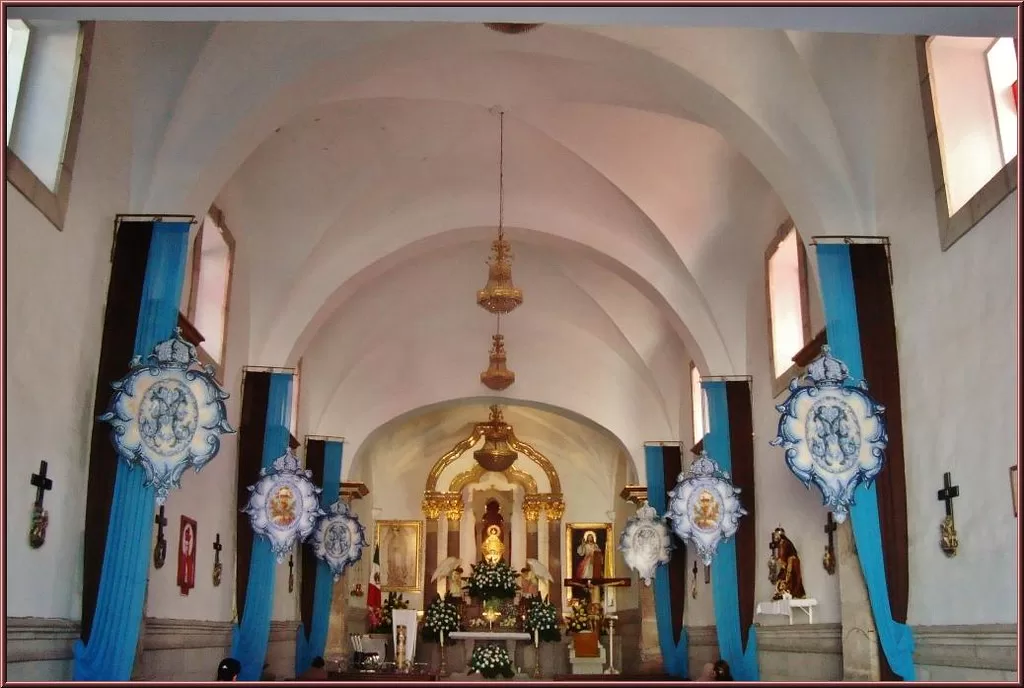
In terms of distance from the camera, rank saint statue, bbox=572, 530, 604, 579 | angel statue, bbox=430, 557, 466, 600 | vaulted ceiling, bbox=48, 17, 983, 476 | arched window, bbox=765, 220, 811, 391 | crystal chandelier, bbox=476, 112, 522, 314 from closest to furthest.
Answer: vaulted ceiling, bbox=48, 17, 983, 476
arched window, bbox=765, 220, 811, 391
crystal chandelier, bbox=476, 112, 522, 314
angel statue, bbox=430, 557, 466, 600
saint statue, bbox=572, 530, 604, 579

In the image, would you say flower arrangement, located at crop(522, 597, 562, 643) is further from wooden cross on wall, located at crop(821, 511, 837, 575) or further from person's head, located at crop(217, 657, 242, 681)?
person's head, located at crop(217, 657, 242, 681)

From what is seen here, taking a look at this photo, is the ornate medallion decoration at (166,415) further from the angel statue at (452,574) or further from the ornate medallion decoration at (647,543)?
the angel statue at (452,574)

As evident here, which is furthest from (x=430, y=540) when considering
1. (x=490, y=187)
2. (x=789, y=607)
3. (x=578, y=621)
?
(x=789, y=607)

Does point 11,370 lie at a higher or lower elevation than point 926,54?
lower

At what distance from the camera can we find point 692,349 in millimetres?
13266

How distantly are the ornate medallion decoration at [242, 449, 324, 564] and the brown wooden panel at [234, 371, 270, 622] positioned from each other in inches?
18.6

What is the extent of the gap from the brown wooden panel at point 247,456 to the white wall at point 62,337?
13.7ft

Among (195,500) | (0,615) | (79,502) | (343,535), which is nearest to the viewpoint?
(0,615)

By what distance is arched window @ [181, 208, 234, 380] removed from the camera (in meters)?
10.8

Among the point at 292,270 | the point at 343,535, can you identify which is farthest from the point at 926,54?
the point at 343,535

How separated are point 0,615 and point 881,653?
245 inches

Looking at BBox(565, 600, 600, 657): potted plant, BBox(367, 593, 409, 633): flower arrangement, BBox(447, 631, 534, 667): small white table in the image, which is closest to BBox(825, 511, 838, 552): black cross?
BBox(447, 631, 534, 667): small white table

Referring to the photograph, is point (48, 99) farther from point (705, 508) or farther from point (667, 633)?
point (667, 633)

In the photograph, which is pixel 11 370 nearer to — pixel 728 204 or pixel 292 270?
pixel 292 270
